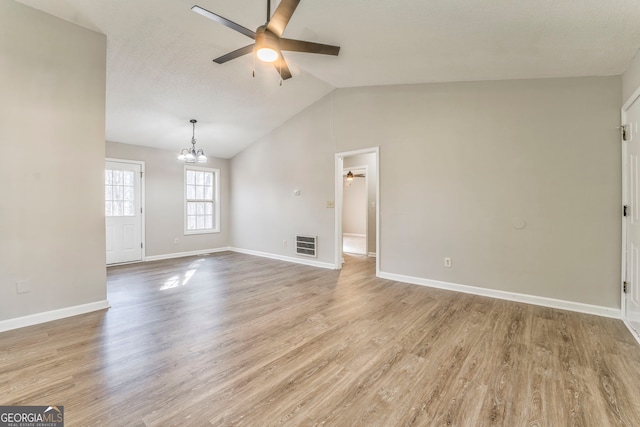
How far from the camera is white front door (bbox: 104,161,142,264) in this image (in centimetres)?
536

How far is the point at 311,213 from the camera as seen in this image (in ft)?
17.6

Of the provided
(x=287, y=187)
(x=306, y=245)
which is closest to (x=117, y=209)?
(x=287, y=187)

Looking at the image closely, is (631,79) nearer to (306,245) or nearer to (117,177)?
(306,245)

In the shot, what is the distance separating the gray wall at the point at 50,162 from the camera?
2.55 m

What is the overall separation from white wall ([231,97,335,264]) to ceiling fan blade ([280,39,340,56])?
8.01 feet

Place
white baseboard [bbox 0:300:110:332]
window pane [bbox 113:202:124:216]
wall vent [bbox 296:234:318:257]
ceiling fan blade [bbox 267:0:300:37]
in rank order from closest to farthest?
ceiling fan blade [bbox 267:0:300:37], white baseboard [bbox 0:300:110:332], wall vent [bbox 296:234:318:257], window pane [bbox 113:202:124:216]

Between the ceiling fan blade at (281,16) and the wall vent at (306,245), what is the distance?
3.71 m

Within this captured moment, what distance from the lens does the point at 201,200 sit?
6.84 metres

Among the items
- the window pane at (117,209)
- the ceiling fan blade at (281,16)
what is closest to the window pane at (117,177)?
the window pane at (117,209)

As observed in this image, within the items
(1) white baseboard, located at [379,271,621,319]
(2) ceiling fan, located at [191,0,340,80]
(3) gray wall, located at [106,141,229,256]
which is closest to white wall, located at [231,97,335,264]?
(3) gray wall, located at [106,141,229,256]

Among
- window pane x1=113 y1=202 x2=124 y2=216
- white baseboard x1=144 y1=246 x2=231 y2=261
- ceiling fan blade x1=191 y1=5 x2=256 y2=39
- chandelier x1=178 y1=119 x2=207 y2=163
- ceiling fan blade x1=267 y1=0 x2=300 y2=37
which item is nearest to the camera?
ceiling fan blade x1=267 y1=0 x2=300 y2=37

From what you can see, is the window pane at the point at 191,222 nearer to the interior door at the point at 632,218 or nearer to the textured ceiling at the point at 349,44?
the textured ceiling at the point at 349,44

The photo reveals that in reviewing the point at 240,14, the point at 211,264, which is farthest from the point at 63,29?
the point at 211,264

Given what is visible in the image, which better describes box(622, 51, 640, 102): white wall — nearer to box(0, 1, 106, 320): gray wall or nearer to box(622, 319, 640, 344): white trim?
box(622, 319, 640, 344): white trim
